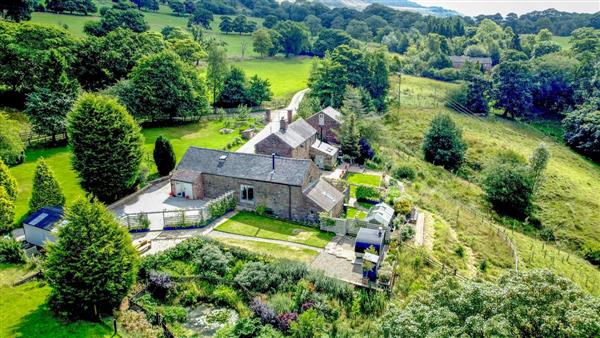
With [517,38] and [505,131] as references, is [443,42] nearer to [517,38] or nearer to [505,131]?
[517,38]

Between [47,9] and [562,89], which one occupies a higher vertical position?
[47,9]

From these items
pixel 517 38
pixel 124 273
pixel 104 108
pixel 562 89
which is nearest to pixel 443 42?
pixel 517 38

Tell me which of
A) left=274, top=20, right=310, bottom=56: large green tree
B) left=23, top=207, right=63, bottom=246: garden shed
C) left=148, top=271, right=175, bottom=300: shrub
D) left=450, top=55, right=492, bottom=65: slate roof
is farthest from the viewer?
left=274, top=20, right=310, bottom=56: large green tree

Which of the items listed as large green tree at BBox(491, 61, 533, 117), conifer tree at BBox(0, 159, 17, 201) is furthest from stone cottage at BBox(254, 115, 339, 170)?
large green tree at BBox(491, 61, 533, 117)

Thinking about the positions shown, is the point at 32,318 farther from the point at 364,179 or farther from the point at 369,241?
the point at 364,179

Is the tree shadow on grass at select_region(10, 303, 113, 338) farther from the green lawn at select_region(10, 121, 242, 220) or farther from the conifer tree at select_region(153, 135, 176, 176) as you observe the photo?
the conifer tree at select_region(153, 135, 176, 176)
